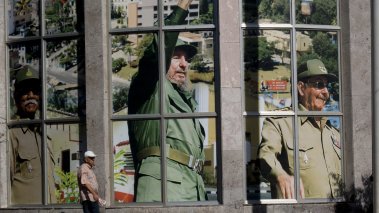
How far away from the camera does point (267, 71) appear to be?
20609 mm

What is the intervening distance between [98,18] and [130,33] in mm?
737

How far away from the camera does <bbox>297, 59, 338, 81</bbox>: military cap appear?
2081cm

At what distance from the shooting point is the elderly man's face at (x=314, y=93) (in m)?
20.8

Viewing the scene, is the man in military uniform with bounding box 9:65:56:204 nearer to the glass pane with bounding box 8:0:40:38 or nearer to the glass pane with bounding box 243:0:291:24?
the glass pane with bounding box 8:0:40:38

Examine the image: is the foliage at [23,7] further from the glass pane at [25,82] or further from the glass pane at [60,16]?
the glass pane at [25,82]

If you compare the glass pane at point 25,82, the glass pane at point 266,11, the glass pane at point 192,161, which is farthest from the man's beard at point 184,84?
the glass pane at point 25,82

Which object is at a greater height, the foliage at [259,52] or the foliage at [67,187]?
the foliage at [259,52]

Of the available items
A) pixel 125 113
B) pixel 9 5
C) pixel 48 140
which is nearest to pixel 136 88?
pixel 125 113

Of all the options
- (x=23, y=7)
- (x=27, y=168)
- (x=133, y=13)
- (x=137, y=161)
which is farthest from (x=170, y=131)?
(x=23, y=7)

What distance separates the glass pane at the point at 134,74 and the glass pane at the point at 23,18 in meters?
2.15

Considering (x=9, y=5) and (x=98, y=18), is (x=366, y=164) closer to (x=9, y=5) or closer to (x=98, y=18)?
(x=98, y=18)

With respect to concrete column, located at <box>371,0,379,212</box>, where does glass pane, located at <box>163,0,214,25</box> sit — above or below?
above

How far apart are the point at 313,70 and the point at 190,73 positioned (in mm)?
2616

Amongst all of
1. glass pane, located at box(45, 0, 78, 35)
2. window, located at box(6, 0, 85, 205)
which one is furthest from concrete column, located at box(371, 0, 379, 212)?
glass pane, located at box(45, 0, 78, 35)
